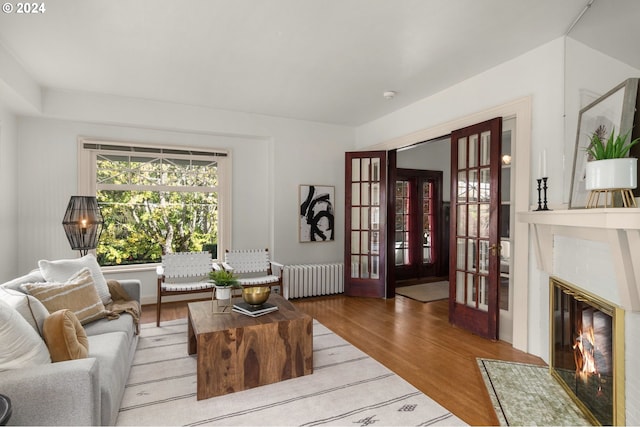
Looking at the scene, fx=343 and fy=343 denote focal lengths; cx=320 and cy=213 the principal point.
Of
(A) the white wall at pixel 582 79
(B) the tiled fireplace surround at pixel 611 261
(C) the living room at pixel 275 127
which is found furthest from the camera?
(C) the living room at pixel 275 127

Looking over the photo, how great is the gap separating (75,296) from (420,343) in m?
2.98

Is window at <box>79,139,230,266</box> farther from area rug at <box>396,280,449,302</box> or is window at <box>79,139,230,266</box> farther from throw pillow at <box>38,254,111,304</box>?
area rug at <box>396,280,449,302</box>

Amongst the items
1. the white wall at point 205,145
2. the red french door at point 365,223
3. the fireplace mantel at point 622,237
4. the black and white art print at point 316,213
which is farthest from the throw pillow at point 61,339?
the red french door at point 365,223

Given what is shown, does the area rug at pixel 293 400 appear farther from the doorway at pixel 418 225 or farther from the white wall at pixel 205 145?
the doorway at pixel 418 225

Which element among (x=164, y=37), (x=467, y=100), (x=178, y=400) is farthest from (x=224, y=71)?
(x=178, y=400)

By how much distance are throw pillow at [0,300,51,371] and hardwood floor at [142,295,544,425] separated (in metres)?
2.33

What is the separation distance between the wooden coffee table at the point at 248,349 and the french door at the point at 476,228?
76.0 inches

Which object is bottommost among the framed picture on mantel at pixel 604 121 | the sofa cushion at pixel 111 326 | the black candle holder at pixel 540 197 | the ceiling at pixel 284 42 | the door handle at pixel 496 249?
the sofa cushion at pixel 111 326

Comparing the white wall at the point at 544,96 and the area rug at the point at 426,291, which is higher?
the white wall at the point at 544,96

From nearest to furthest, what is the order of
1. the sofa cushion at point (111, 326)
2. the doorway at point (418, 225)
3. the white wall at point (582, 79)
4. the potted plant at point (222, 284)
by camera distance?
the white wall at point (582, 79)
the sofa cushion at point (111, 326)
the potted plant at point (222, 284)
the doorway at point (418, 225)

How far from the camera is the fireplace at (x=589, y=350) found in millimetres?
1744

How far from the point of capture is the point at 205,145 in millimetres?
5105

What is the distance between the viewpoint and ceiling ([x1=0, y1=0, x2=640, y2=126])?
2.44 m

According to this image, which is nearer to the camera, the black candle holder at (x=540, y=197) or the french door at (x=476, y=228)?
the black candle holder at (x=540, y=197)
